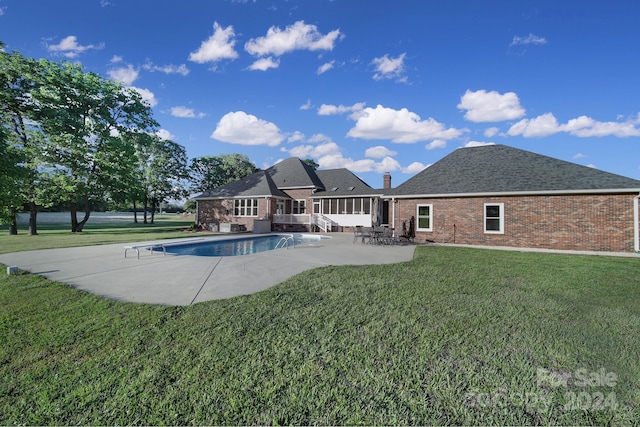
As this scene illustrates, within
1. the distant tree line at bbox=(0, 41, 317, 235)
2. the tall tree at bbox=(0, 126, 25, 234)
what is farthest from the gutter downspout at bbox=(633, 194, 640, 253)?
the distant tree line at bbox=(0, 41, 317, 235)

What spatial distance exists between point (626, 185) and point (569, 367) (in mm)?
13997

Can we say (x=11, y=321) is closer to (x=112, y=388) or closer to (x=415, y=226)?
(x=112, y=388)

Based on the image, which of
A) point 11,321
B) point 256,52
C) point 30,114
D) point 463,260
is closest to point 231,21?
point 256,52

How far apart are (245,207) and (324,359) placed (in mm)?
23850

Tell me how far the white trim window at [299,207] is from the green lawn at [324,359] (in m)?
20.5

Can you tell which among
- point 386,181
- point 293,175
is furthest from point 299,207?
point 386,181

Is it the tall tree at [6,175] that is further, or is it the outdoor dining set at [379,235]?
the outdoor dining set at [379,235]

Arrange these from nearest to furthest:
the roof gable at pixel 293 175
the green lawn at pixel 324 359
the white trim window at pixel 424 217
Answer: the green lawn at pixel 324 359 < the white trim window at pixel 424 217 < the roof gable at pixel 293 175

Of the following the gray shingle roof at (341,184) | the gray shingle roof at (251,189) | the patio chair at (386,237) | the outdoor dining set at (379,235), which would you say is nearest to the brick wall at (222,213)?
the gray shingle roof at (251,189)

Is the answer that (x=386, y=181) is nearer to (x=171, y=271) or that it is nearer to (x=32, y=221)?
(x=171, y=271)

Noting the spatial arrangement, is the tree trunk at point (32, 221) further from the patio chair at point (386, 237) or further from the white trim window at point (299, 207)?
the patio chair at point (386, 237)

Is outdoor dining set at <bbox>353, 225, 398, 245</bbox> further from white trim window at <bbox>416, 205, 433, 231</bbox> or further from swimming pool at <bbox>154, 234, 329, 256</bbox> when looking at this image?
swimming pool at <bbox>154, 234, 329, 256</bbox>

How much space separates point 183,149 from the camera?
39.6 metres

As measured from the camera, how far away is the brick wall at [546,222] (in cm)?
1183
